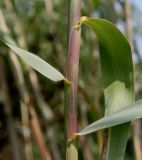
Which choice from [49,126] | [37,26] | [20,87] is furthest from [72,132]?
[37,26]

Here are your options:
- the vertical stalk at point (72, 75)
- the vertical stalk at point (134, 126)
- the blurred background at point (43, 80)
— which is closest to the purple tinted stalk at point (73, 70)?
the vertical stalk at point (72, 75)

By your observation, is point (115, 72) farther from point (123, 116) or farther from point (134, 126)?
point (134, 126)

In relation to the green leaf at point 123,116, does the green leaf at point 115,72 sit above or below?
above

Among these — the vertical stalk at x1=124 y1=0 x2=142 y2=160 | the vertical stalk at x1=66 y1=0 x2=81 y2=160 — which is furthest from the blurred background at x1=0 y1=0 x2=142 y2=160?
the vertical stalk at x1=66 y1=0 x2=81 y2=160

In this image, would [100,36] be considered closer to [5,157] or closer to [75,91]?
[75,91]

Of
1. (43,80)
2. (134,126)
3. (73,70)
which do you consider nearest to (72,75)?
(73,70)

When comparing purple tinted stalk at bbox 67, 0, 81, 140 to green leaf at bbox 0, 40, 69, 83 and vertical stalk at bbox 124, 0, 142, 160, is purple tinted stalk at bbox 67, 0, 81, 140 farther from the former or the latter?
vertical stalk at bbox 124, 0, 142, 160

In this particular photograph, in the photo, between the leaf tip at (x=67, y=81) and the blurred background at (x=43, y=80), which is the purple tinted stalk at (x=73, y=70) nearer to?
the leaf tip at (x=67, y=81)
